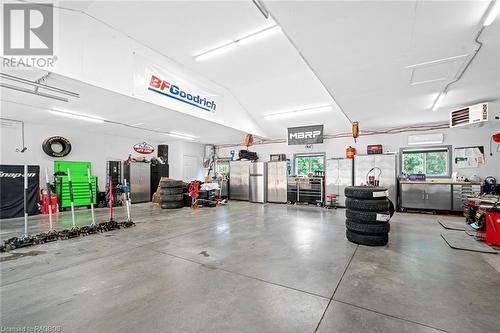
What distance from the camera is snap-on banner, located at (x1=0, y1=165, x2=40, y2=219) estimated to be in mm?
5871

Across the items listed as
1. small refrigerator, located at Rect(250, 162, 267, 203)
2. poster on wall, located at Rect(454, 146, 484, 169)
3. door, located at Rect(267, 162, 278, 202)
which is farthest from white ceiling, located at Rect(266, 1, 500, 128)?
small refrigerator, located at Rect(250, 162, 267, 203)

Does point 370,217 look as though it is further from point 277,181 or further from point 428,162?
point 277,181

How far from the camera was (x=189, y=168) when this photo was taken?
35.5ft

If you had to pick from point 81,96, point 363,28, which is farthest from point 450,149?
point 81,96

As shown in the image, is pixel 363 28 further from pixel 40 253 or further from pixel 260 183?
pixel 260 183

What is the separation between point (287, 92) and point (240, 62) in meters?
1.97

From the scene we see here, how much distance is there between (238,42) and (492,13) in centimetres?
379

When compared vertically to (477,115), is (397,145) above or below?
below

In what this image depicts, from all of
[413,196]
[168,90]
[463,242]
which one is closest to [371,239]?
[463,242]

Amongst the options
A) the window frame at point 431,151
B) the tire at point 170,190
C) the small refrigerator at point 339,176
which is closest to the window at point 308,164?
the small refrigerator at point 339,176

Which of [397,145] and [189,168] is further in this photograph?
[189,168]

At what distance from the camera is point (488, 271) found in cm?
264

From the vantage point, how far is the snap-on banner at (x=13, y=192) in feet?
19.3

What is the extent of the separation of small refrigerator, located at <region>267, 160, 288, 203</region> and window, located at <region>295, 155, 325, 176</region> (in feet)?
2.78
